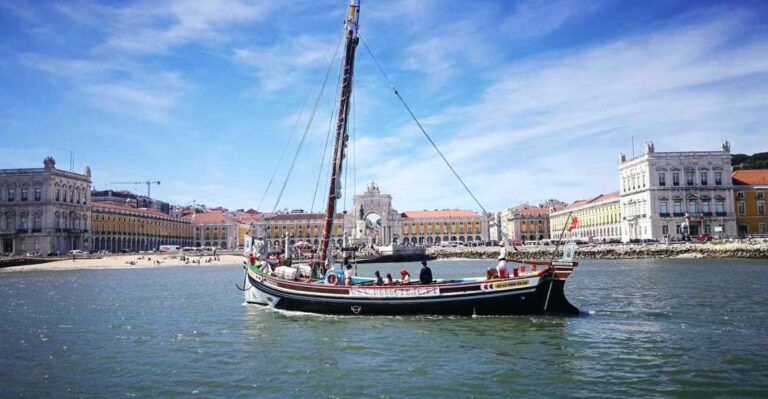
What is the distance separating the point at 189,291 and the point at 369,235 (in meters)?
106

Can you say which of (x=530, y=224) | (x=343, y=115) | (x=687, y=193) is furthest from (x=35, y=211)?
(x=530, y=224)

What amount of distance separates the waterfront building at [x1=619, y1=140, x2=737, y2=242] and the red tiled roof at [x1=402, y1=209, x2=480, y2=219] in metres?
67.7

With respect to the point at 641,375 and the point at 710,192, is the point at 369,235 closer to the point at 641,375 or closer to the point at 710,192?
the point at 710,192

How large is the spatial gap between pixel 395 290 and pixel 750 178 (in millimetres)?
90152

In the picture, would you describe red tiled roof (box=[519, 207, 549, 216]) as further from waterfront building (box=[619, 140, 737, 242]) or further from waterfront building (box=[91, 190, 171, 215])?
waterfront building (box=[91, 190, 171, 215])

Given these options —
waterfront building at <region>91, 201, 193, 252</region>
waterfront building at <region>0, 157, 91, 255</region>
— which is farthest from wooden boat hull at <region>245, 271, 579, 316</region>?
waterfront building at <region>91, 201, 193, 252</region>

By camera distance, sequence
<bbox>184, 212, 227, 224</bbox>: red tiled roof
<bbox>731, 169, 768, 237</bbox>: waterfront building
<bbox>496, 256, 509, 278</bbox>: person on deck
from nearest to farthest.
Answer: <bbox>496, 256, 509, 278</bbox>: person on deck < <bbox>731, 169, 768, 237</bbox>: waterfront building < <bbox>184, 212, 227, 224</bbox>: red tiled roof

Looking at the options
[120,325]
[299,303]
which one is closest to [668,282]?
[299,303]

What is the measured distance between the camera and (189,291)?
37.2m

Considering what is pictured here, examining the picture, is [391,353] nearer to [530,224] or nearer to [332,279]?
[332,279]

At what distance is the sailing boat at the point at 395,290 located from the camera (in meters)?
21.1

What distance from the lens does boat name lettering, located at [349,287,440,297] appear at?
21.6 metres

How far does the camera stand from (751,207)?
3479 inches

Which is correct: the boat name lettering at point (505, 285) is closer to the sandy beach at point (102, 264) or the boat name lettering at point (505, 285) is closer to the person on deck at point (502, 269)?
the person on deck at point (502, 269)
